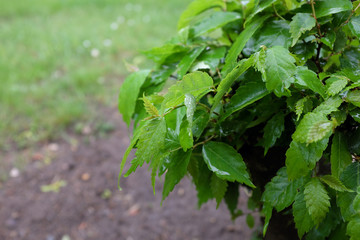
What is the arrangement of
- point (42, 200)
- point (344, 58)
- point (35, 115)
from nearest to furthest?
point (344, 58) → point (42, 200) → point (35, 115)

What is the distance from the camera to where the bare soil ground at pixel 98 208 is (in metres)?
2.54

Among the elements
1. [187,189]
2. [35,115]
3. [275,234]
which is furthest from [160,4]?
[275,234]

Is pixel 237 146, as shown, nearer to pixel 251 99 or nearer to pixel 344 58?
pixel 251 99

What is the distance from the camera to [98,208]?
2754 millimetres

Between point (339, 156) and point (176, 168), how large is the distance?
378 millimetres

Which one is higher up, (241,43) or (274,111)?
(241,43)

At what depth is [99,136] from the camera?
136 inches

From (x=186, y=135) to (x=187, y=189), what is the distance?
7.26 feet

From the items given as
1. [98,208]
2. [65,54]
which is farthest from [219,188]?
[65,54]

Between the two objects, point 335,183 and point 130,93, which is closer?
point 335,183

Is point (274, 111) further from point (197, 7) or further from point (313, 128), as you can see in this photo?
point (197, 7)

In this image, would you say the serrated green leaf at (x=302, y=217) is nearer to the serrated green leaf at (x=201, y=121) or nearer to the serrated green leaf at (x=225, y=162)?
the serrated green leaf at (x=225, y=162)

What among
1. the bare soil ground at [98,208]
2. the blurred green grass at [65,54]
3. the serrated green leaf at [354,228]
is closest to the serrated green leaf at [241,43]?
the serrated green leaf at [354,228]

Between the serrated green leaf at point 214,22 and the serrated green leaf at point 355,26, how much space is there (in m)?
0.36
